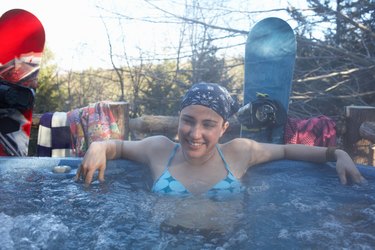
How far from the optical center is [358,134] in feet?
11.6

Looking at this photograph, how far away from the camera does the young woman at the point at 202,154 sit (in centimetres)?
225

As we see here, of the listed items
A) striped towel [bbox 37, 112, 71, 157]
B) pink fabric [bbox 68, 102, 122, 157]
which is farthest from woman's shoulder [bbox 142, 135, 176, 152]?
striped towel [bbox 37, 112, 71, 157]

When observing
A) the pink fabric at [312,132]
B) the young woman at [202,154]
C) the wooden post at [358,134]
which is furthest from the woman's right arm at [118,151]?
the wooden post at [358,134]

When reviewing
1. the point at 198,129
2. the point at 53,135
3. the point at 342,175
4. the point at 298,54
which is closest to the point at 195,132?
the point at 198,129

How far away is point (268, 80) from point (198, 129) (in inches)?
80.3

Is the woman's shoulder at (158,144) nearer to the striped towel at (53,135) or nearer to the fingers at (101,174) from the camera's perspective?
the fingers at (101,174)

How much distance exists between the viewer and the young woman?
2250mm

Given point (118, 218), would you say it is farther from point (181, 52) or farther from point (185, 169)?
point (181, 52)

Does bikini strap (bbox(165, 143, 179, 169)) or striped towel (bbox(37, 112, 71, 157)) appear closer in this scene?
bikini strap (bbox(165, 143, 179, 169))

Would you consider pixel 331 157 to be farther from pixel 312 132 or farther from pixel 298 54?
→ pixel 298 54

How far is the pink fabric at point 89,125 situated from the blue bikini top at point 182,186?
1.28m

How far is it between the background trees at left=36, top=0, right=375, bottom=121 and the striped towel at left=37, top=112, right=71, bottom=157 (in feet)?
8.32

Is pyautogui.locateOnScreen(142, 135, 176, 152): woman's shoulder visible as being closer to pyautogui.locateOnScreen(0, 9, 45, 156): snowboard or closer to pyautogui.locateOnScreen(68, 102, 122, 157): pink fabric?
pyautogui.locateOnScreen(68, 102, 122, 157): pink fabric

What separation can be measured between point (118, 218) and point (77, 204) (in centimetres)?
34
